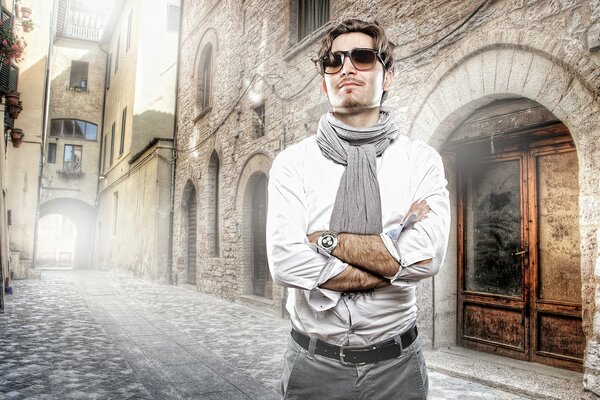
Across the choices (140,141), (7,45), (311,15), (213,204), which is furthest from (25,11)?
(311,15)

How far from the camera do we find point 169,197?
1423 cm

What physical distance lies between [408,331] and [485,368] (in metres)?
3.65

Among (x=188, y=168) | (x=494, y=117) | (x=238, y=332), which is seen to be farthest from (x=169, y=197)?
(x=494, y=117)

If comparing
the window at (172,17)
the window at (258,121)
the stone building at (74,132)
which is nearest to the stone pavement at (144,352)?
the window at (258,121)

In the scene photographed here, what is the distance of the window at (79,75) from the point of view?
2428cm

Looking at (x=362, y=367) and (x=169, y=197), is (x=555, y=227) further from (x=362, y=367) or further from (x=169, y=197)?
(x=169, y=197)

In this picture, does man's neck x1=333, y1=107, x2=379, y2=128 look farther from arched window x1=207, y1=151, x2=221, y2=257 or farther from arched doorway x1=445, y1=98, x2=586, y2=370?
arched window x1=207, y1=151, x2=221, y2=257

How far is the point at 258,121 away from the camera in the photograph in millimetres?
9742

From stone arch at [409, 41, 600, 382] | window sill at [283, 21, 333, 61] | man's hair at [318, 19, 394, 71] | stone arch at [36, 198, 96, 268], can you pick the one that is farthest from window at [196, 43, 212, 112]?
stone arch at [36, 198, 96, 268]

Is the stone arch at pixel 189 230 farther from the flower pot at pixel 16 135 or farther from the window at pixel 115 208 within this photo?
the window at pixel 115 208

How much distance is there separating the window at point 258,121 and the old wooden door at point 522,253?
4.93m

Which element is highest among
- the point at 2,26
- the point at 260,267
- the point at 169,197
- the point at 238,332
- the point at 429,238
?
the point at 2,26

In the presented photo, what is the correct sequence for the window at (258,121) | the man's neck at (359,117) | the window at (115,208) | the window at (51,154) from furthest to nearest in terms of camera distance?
the window at (51,154) < the window at (115,208) < the window at (258,121) < the man's neck at (359,117)

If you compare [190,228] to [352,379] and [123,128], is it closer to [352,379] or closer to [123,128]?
[123,128]
